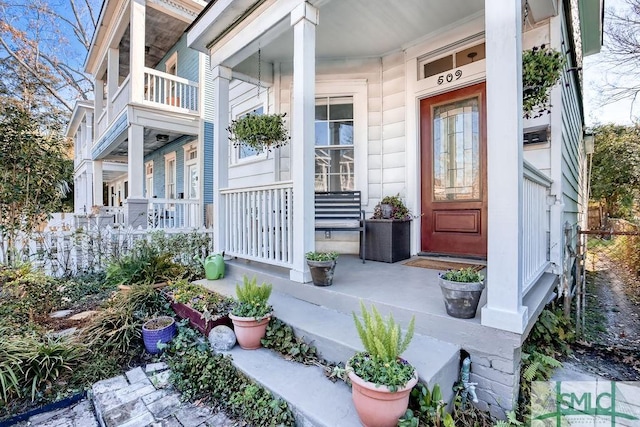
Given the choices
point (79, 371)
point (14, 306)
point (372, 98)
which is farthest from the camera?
point (372, 98)

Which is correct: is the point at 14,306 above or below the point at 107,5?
below

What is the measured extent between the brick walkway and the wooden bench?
2.41 meters

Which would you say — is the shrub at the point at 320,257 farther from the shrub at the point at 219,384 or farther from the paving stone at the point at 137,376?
the paving stone at the point at 137,376

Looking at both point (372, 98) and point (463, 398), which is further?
point (372, 98)

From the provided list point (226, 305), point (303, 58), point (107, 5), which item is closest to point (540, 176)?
point (303, 58)

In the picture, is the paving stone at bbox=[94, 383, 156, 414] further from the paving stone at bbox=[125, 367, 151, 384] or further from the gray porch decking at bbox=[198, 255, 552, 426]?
the gray porch decking at bbox=[198, 255, 552, 426]

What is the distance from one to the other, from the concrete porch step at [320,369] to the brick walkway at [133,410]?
0.36 meters

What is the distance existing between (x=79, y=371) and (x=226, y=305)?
1.11 m

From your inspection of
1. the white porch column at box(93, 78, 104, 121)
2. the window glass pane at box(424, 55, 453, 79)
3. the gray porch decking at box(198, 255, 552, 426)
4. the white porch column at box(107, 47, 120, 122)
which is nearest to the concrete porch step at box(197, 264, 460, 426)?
the gray porch decking at box(198, 255, 552, 426)

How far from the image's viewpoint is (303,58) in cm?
288

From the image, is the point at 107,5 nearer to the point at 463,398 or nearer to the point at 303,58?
the point at 303,58

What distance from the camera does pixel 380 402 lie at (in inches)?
54.8

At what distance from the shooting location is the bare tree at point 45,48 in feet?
42.3

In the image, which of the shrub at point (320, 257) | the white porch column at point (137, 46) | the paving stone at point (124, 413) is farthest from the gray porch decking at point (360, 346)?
the white porch column at point (137, 46)
